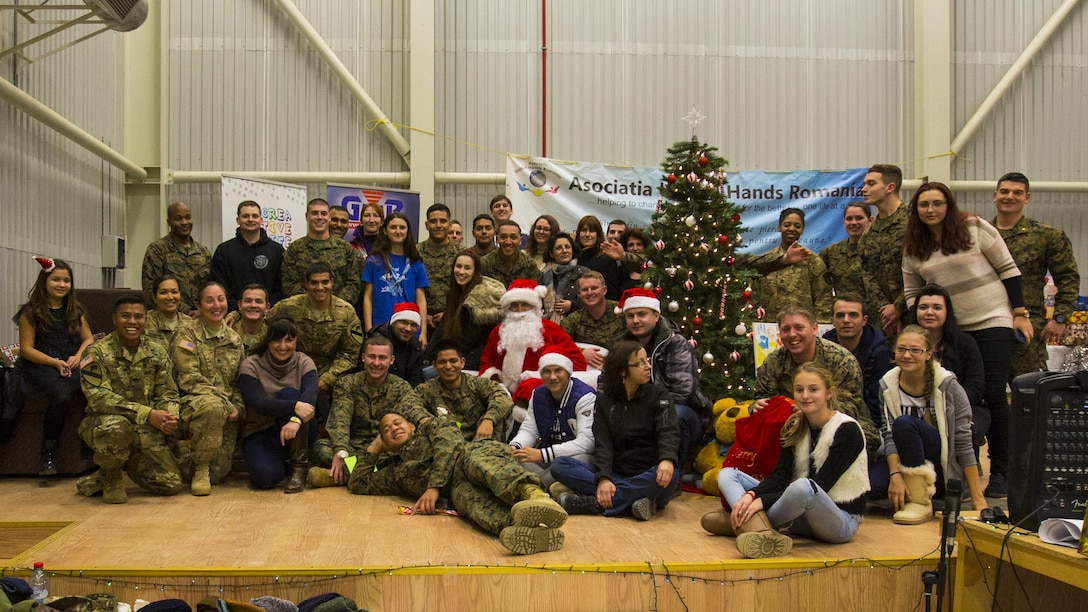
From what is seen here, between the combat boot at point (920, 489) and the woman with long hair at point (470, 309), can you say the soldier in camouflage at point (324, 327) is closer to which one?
the woman with long hair at point (470, 309)

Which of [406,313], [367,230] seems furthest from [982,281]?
[367,230]

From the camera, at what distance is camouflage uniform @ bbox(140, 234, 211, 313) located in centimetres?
742

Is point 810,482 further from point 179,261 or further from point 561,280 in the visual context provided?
point 179,261

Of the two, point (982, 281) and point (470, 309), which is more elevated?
point (982, 281)

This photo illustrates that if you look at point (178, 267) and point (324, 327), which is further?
point (178, 267)

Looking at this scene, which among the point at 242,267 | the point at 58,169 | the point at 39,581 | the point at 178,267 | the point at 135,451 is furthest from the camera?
the point at 58,169

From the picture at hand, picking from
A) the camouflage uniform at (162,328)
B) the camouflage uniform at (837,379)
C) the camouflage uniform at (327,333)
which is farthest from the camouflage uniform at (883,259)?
the camouflage uniform at (162,328)

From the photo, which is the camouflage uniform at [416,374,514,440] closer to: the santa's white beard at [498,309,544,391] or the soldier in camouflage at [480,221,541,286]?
the santa's white beard at [498,309,544,391]

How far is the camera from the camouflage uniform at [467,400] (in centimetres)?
585

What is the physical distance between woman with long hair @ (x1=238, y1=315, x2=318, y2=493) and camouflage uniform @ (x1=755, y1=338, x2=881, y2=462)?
8.55ft

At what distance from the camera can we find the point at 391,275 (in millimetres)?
7012

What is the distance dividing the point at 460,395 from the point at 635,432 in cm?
132

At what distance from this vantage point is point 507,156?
10.7 m

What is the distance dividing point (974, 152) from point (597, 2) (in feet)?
15.3
